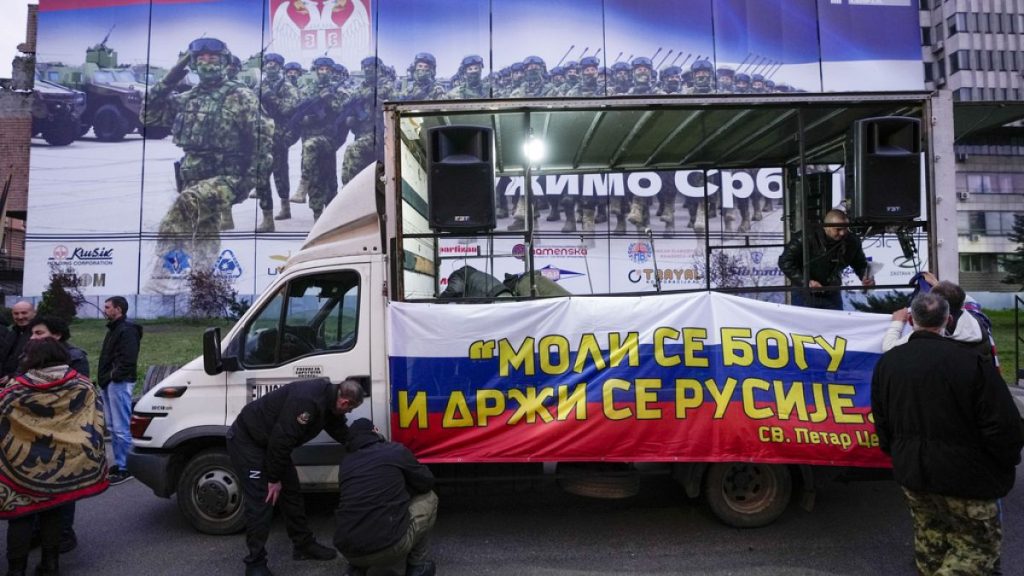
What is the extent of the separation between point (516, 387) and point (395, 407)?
3.05ft

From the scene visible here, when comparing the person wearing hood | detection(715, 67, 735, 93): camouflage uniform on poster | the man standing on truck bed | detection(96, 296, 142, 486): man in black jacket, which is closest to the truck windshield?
the man standing on truck bed

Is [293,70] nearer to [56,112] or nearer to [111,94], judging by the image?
[111,94]

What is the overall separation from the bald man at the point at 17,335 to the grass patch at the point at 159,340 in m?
9.52

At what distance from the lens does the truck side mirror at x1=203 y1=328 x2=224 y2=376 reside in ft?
15.4

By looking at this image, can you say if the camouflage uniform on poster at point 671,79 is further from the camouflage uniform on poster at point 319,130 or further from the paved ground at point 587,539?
the paved ground at point 587,539

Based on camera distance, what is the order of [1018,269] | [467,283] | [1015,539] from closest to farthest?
[1015,539]
[467,283]
[1018,269]

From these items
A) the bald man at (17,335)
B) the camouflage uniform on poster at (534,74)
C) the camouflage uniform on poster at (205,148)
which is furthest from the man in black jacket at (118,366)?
the camouflage uniform on poster at (534,74)

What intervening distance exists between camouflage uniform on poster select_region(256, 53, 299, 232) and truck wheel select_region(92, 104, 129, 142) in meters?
5.64

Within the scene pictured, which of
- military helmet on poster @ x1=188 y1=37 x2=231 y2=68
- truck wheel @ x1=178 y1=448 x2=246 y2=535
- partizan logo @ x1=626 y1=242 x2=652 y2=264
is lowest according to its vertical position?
truck wheel @ x1=178 y1=448 x2=246 y2=535

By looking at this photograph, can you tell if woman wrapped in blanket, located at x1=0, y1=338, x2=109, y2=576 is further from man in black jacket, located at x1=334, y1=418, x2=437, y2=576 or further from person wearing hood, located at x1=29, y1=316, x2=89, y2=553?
man in black jacket, located at x1=334, y1=418, x2=437, y2=576

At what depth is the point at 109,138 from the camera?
78.7ft

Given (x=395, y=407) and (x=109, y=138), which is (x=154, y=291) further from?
(x=395, y=407)

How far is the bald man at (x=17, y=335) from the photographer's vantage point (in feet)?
18.5

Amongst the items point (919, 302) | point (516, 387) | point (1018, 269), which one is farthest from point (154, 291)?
point (1018, 269)
